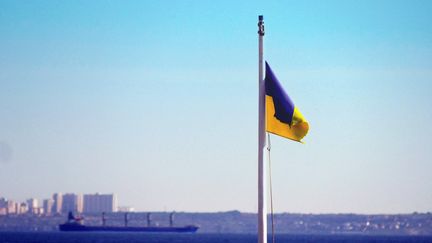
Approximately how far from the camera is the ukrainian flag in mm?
17953

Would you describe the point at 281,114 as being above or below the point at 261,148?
above

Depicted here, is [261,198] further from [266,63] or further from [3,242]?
[3,242]

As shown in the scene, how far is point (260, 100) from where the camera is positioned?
1812cm

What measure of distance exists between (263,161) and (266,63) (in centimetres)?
197

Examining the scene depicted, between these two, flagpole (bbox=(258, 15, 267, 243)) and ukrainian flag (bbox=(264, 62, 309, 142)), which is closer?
flagpole (bbox=(258, 15, 267, 243))

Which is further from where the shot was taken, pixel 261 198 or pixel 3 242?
pixel 3 242

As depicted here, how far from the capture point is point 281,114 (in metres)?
17.9

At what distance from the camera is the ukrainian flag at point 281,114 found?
58.9 ft

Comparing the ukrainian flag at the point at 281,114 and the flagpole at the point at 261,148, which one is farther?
the ukrainian flag at the point at 281,114

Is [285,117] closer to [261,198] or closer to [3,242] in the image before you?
[261,198]

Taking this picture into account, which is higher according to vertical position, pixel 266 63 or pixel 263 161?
pixel 266 63

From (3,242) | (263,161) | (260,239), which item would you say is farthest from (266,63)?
(3,242)

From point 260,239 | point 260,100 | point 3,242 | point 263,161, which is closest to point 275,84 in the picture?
point 260,100

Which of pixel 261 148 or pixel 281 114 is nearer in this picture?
pixel 261 148
